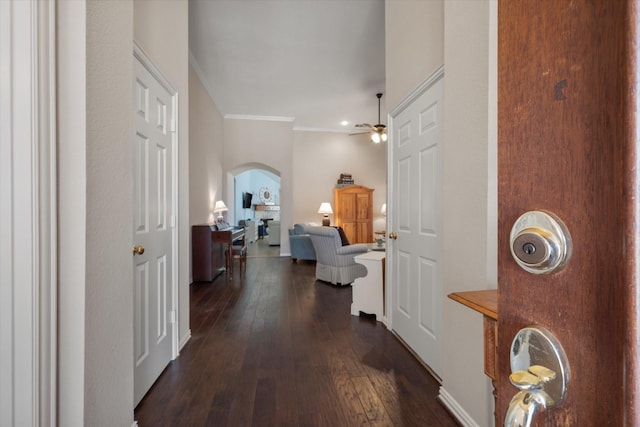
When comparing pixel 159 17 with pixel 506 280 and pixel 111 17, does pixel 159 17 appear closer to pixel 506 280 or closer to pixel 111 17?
pixel 111 17

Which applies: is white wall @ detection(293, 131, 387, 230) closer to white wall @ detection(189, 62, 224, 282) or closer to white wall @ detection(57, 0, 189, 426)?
white wall @ detection(189, 62, 224, 282)

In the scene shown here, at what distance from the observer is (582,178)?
0.28 metres

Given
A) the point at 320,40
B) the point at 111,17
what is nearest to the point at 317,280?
the point at 320,40

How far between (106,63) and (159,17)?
123 centimetres

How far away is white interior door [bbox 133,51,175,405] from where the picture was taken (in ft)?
5.95

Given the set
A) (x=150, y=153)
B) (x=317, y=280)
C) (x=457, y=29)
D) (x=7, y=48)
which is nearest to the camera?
(x=7, y=48)

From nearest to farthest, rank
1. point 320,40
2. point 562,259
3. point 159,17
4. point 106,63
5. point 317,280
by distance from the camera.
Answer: point 562,259 < point 106,63 < point 159,17 < point 320,40 < point 317,280

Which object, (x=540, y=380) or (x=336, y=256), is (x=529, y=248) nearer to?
(x=540, y=380)

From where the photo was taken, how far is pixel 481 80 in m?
1.51

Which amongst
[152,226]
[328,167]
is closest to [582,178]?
[152,226]

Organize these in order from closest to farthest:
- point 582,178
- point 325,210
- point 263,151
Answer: point 582,178 → point 263,151 → point 325,210

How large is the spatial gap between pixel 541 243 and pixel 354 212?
304 inches

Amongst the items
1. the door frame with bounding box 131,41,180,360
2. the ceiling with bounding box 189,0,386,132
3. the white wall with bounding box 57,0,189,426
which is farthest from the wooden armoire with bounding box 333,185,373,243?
the white wall with bounding box 57,0,189,426

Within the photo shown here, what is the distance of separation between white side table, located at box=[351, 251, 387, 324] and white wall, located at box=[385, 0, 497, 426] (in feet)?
4.50
